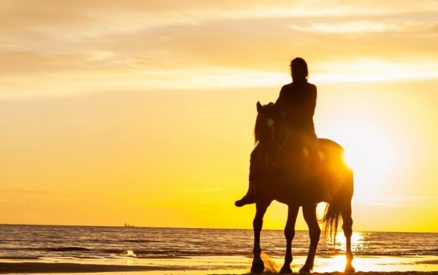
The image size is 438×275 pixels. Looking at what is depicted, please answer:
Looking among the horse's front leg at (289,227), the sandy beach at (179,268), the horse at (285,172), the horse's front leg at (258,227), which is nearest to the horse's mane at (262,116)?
the horse at (285,172)

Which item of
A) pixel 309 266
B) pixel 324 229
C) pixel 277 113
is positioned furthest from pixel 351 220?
pixel 277 113

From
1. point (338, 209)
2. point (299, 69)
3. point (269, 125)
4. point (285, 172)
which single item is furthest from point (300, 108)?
point (338, 209)

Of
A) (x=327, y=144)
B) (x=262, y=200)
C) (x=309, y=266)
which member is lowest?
(x=309, y=266)

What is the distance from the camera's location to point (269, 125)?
14289 mm

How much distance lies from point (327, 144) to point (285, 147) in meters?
2.08

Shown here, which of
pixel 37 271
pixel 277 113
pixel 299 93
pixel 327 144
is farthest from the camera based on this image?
pixel 37 271

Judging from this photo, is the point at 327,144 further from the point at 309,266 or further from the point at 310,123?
the point at 309,266

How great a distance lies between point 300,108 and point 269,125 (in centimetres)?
135

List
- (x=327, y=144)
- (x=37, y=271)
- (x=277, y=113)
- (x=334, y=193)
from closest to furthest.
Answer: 1. (x=277, y=113)
2. (x=327, y=144)
3. (x=334, y=193)
4. (x=37, y=271)

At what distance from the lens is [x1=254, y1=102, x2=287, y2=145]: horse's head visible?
14.3 m

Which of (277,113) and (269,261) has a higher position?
(277,113)

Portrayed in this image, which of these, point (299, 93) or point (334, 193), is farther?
point (334, 193)

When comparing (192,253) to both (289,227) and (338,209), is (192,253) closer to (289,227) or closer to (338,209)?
(338,209)

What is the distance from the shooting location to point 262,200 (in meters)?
15.2
